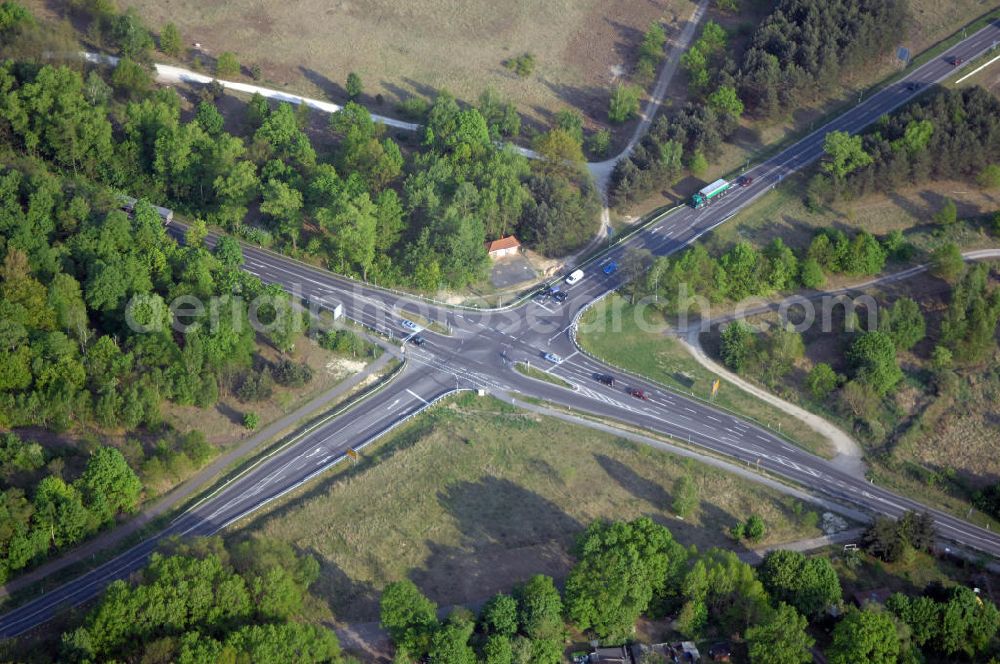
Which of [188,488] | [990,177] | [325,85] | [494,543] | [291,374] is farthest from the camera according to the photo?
[325,85]

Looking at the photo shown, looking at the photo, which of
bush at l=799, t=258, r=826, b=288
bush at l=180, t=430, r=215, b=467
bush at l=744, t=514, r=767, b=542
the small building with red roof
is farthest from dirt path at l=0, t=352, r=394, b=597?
bush at l=799, t=258, r=826, b=288

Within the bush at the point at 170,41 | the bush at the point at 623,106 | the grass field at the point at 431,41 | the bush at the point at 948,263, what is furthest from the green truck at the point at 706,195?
the bush at the point at 170,41

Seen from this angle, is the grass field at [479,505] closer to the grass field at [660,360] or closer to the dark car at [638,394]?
the dark car at [638,394]

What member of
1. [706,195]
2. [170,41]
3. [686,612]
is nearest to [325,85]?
[170,41]

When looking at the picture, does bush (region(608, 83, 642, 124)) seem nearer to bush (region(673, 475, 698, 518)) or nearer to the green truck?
the green truck

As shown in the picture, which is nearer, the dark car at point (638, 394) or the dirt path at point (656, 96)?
the dark car at point (638, 394)

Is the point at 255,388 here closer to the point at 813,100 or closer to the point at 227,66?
the point at 227,66
